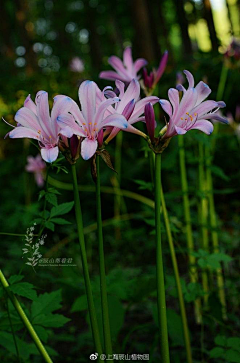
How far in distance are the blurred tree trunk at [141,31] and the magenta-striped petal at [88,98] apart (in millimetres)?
6542

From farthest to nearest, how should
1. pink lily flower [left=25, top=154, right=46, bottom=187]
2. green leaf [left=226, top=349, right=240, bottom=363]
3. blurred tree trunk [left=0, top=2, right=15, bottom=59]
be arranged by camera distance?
blurred tree trunk [left=0, top=2, right=15, bottom=59] → pink lily flower [left=25, top=154, right=46, bottom=187] → green leaf [left=226, top=349, right=240, bottom=363]

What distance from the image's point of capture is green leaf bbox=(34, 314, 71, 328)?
141 centimetres

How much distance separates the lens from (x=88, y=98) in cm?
105

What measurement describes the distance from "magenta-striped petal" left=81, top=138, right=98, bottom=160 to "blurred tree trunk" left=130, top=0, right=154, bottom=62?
6.63 meters

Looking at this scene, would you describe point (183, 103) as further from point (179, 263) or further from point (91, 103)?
point (179, 263)

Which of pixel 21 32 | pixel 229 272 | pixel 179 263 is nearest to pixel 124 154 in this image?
pixel 179 263

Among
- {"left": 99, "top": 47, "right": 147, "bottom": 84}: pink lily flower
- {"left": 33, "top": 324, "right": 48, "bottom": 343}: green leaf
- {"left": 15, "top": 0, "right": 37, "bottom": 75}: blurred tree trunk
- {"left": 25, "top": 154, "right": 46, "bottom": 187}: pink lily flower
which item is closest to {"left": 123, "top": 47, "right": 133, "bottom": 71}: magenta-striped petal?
{"left": 99, "top": 47, "right": 147, "bottom": 84}: pink lily flower

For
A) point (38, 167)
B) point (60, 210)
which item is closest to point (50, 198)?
point (60, 210)

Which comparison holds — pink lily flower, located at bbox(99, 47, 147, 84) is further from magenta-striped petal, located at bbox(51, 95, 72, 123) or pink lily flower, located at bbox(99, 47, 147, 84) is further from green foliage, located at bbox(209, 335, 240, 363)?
green foliage, located at bbox(209, 335, 240, 363)

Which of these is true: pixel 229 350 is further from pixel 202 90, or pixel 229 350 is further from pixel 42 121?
pixel 42 121

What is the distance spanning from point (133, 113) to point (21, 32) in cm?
1338

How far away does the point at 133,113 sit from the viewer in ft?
3.72

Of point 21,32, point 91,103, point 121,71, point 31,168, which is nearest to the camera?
point 91,103

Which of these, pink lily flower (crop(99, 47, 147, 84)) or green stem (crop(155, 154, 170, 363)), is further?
pink lily flower (crop(99, 47, 147, 84))
